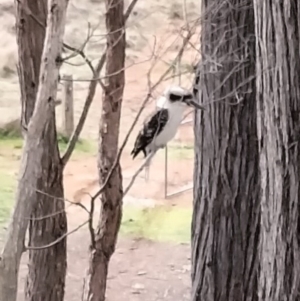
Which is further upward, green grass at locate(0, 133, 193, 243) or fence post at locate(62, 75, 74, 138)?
fence post at locate(62, 75, 74, 138)

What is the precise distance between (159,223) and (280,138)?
9.88 ft

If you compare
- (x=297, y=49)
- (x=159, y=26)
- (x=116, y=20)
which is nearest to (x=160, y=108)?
(x=116, y=20)

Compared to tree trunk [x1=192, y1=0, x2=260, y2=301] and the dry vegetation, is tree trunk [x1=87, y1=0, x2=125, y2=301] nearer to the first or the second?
the dry vegetation

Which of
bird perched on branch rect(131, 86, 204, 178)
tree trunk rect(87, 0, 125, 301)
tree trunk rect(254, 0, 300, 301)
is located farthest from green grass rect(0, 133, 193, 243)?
tree trunk rect(254, 0, 300, 301)

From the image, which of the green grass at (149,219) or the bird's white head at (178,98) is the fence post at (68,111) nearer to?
the green grass at (149,219)

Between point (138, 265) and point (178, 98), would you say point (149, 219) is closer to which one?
point (138, 265)

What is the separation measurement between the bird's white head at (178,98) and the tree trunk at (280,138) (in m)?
0.56

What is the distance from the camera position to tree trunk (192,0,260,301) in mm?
2086

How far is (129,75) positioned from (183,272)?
2.02 m

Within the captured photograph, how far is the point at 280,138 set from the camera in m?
1.51

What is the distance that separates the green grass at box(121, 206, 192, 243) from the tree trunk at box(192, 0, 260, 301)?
1926 mm

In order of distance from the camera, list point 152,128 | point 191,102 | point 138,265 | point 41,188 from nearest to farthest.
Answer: point 191,102, point 152,128, point 41,188, point 138,265

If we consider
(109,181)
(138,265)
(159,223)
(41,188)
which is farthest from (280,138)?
(159,223)

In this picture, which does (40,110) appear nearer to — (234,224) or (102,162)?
(234,224)
